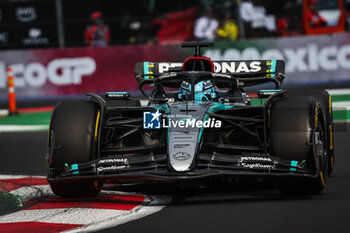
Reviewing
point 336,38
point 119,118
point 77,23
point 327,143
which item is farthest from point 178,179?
point 77,23

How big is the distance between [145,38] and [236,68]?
14.1m

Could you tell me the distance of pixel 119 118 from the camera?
336 inches

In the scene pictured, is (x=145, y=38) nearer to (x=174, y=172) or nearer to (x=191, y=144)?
(x=191, y=144)

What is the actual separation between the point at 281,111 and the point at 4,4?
61.8 ft

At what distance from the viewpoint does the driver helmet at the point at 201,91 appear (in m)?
8.73

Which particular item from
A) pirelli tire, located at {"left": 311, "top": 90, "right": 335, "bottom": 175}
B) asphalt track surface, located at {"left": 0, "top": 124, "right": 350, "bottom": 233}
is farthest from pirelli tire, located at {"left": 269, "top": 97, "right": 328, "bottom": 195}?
pirelli tire, located at {"left": 311, "top": 90, "right": 335, "bottom": 175}

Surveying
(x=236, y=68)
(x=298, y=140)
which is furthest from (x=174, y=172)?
(x=236, y=68)

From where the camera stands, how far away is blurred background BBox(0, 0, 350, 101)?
21719mm

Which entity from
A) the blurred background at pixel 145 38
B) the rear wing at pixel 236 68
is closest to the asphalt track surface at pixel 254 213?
the rear wing at pixel 236 68

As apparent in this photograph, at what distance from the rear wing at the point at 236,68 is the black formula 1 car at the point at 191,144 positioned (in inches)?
83.6

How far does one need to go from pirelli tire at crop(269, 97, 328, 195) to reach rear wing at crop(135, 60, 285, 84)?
300 centimetres

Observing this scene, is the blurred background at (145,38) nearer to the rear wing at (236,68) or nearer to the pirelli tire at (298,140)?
the rear wing at (236,68)

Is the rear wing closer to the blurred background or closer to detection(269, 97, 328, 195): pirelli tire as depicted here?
detection(269, 97, 328, 195): pirelli tire

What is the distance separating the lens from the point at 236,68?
35.3 feet
